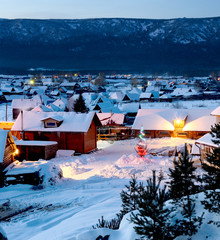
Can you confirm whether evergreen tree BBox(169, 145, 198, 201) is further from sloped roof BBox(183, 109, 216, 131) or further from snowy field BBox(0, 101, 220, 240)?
sloped roof BBox(183, 109, 216, 131)

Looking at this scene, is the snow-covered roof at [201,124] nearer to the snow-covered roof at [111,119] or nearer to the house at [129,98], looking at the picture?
the snow-covered roof at [111,119]

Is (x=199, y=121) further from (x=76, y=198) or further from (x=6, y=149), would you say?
(x=76, y=198)

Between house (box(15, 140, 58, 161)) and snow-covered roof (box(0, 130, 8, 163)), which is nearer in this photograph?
snow-covered roof (box(0, 130, 8, 163))

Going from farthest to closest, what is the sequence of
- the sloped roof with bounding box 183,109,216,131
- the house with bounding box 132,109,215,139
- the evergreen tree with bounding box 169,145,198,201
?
the house with bounding box 132,109,215,139 → the sloped roof with bounding box 183,109,216,131 → the evergreen tree with bounding box 169,145,198,201

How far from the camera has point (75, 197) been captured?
19484 millimetres

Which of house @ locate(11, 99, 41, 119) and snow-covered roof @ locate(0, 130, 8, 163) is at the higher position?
house @ locate(11, 99, 41, 119)

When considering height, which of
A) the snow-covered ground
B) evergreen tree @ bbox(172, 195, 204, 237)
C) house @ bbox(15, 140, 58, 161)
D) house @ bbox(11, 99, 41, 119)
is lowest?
the snow-covered ground

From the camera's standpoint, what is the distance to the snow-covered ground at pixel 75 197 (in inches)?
574

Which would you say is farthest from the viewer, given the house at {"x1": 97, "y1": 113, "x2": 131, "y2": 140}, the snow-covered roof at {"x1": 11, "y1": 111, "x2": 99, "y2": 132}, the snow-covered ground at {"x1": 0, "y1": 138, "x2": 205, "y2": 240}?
the house at {"x1": 97, "y1": 113, "x2": 131, "y2": 140}

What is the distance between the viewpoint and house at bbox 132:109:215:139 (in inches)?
1633

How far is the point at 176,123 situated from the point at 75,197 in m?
26.5

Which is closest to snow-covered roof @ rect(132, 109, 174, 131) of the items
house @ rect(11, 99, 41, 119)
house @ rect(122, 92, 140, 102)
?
house @ rect(11, 99, 41, 119)

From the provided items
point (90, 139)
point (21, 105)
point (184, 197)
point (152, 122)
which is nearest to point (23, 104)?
point (21, 105)

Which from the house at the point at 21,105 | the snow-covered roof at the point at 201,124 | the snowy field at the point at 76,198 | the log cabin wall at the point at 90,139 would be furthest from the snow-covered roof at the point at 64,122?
the house at the point at 21,105
